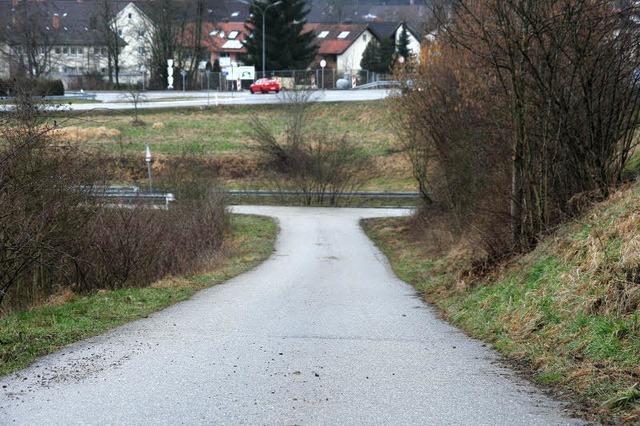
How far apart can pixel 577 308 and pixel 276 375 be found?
358 cm

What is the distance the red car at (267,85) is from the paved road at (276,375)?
195 ft

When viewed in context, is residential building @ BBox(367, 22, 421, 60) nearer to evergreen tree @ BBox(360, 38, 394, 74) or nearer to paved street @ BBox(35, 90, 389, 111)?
evergreen tree @ BBox(360, 38, 394, 74)

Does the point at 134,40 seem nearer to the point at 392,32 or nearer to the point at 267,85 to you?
the point at 392,32

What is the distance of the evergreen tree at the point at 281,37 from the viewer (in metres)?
77.6

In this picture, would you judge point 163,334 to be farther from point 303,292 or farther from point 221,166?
point 221,166

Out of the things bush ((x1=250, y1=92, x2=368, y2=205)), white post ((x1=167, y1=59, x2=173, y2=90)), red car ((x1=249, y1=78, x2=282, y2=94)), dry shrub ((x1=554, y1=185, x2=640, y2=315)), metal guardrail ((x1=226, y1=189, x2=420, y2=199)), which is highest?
white post ((x1=167, y1=59, x2=173, y2=90))

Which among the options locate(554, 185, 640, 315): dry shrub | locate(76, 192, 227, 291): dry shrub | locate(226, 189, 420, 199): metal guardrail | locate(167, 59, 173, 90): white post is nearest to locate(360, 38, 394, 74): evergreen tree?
locate(167, 59, 173, 90): white post

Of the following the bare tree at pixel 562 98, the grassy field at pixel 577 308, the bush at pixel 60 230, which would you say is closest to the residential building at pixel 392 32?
the bush at pixel 60 230

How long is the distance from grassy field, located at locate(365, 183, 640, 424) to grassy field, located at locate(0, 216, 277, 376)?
5018 millimetres

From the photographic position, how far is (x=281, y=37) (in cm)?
7938

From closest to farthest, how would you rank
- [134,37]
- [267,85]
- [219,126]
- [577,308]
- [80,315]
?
[577,308] → [80,315] → [219,126] → [267,85] → [134,37]

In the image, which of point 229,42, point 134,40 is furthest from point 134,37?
point 229,42

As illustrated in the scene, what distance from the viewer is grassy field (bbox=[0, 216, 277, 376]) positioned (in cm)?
905

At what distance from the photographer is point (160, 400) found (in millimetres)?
6969
